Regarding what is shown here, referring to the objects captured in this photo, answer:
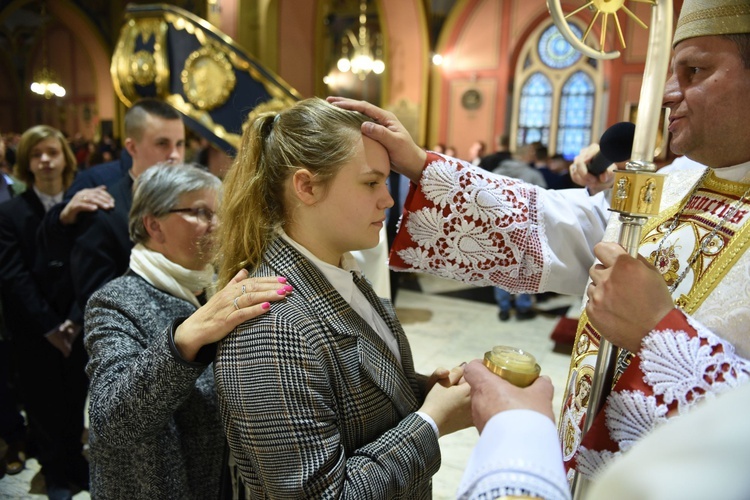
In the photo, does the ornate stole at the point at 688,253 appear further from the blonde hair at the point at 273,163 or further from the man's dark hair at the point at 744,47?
the blonde hair at the point at 273,163

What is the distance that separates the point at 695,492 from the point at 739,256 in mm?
741

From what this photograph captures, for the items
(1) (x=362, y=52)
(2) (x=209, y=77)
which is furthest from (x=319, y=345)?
(1) (x=362, y=52)

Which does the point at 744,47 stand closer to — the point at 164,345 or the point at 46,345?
the point at 164,345

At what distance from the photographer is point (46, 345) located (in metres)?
2.79

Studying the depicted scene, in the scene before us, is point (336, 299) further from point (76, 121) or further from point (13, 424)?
point (76, 121)

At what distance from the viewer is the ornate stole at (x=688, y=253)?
3.66 feet

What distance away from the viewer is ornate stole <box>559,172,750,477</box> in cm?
112

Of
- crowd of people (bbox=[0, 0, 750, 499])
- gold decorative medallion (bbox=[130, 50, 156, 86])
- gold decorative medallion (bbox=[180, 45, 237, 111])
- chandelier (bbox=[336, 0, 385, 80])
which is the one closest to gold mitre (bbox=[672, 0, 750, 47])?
crowd of people (bbox=[0, 0, 750, 499])

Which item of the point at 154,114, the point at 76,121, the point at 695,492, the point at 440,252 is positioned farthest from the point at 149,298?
the point at 76,121

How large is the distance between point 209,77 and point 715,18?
436 centimetres

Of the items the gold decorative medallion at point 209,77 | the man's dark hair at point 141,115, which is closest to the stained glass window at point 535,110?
the gold decorative medallion at point 209,77

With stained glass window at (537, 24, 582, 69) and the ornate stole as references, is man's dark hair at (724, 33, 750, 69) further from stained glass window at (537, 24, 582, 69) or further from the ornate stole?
stained glass window at (537, 24, 582, 69)

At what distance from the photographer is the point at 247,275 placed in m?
1.26

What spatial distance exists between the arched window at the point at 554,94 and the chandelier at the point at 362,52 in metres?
3.30
